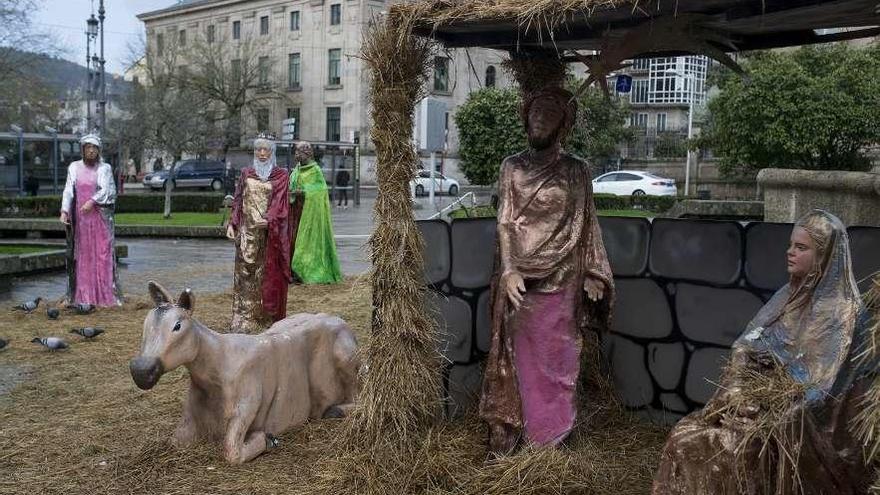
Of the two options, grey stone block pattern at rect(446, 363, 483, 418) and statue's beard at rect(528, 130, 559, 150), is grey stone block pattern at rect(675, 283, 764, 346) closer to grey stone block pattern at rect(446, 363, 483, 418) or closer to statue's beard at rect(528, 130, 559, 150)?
grey stone block pattern at rect(446, 363, 483, 418)

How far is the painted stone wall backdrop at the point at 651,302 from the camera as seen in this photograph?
16.3 ft

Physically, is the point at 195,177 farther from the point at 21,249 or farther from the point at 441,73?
the point at 441,73

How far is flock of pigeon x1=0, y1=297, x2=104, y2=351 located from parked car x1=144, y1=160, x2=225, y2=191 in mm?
30467

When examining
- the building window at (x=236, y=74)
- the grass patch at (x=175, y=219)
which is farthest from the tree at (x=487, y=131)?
the building window at (x=236, y=74)

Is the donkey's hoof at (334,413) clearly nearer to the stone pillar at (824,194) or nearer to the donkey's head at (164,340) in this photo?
the donkey's head at (164,340)

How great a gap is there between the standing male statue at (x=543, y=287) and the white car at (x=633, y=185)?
28.1 meters

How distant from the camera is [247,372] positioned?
4777mm

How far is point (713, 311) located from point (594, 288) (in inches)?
41.8

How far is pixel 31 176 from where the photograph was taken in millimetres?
27094

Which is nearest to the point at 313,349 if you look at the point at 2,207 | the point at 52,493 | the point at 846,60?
the point at 52,493

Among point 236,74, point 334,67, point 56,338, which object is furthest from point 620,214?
point 236,74

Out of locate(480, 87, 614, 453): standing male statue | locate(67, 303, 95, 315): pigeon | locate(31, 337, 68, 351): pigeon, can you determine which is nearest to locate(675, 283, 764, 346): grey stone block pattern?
locate(480, 87, 614, 453): standing male statue

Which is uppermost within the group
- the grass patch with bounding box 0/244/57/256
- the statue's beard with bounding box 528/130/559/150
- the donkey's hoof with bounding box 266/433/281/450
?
the statue's beard with bounding box 528/130/559/150

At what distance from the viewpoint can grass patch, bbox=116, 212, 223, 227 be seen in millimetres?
21273
